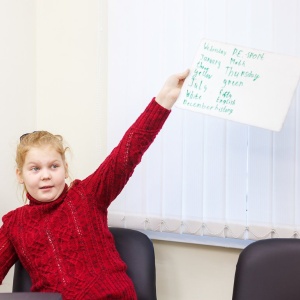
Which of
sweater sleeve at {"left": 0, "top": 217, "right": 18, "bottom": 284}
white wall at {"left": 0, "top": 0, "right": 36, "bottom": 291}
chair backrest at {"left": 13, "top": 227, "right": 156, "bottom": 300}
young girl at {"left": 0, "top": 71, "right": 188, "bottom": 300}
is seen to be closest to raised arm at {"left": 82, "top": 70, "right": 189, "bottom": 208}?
young girl at {"left": 0, "top": 71, "right": 188, "bottom": 300}

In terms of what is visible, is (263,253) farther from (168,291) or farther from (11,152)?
(11,152)

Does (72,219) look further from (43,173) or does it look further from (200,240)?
(200,240)

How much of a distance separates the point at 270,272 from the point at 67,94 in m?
1.10

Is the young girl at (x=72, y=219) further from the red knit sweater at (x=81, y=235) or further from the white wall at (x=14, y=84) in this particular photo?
the white wall at (x=14, y=84)

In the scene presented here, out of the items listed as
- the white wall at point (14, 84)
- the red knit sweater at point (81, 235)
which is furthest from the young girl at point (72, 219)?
the white wall at point (14, 84)

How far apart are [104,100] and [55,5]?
0.48 m

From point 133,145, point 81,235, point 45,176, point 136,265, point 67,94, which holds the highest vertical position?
point 67,94

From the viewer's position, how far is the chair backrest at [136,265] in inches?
61.0

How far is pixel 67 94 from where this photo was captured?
1.97m

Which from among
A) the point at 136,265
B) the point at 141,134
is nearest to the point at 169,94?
the point at 141,134

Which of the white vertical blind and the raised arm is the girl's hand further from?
the white vertical blind

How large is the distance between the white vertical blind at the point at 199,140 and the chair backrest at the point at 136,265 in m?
0.16

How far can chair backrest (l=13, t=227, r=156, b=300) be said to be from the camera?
1.55 metres

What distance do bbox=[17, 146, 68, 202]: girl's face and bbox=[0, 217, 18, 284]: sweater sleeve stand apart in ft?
0.54
